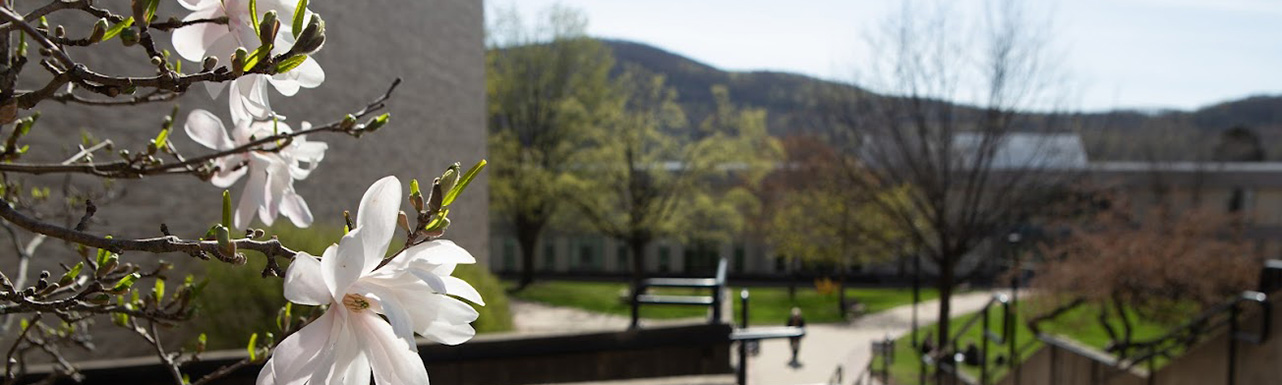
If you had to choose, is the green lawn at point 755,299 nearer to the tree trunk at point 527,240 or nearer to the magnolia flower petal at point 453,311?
the tree trunk at point 527,240

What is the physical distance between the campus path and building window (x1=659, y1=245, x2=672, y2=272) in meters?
9.66

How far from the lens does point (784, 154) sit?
2614cm

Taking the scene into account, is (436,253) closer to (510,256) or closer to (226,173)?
(226,173)

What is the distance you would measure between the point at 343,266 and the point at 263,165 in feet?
2.12

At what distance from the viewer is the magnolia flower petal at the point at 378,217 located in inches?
25.9

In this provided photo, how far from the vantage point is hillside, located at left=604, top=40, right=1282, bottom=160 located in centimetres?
2303

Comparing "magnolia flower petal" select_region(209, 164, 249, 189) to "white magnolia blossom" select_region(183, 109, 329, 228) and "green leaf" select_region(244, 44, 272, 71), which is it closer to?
"white magnolia blossom" select_region(183, 109, 329, 228)

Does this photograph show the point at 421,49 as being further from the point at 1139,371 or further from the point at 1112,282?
the point at 1112,282

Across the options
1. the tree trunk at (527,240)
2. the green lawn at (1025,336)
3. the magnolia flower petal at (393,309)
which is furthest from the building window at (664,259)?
the magnolia flower petal at (393,309)

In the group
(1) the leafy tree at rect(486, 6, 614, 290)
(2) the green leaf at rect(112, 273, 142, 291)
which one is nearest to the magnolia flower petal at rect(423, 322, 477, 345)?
(2) the green leaf at rect(112, 273, 142, 291)

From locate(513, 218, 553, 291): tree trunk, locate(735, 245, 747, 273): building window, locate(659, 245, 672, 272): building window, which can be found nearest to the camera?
locate(513, 218, 553, 291): tree trunk

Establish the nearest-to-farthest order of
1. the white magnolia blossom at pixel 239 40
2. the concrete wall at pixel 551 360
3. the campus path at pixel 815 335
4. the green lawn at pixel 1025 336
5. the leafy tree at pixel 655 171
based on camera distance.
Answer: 1. the white magnolia blossom at pixel 239 40
2. the concrete wall at pixel 551 360
3. the campus path at pixel 815 335
4. the green lawn at pixel 1025 336
5. the leafy tree at pixel 655 171

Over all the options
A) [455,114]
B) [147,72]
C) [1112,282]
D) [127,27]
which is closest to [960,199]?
[1112,282]

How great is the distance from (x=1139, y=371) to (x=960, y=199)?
8.44 m
